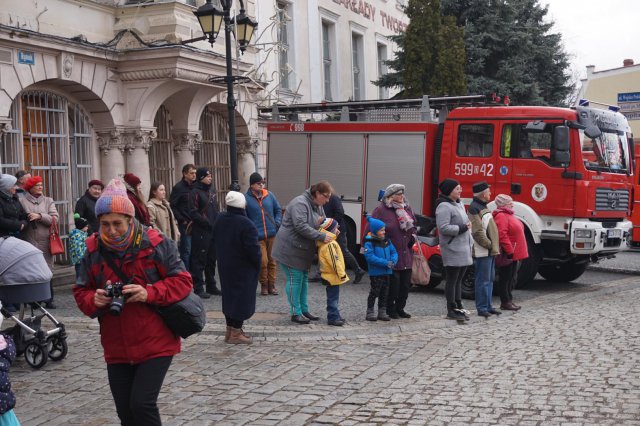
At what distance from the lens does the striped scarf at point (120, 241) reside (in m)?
4.68

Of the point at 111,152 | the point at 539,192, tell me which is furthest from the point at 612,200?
the point at 111,152

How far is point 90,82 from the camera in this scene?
15.0m

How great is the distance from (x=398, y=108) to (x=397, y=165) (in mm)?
1084

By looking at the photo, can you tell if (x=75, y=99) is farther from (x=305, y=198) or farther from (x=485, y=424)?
(x=485, y=424)

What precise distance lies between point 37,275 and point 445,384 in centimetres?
374

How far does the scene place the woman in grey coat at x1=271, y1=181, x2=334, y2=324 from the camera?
10.2 metres

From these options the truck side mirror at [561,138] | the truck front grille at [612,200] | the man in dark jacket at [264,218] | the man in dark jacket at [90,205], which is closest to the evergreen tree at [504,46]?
the truck front grille at [612,200]

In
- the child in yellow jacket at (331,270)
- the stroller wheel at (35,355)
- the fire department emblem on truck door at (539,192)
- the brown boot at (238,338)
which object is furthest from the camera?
the fire department emblem on truck door at (539,192)

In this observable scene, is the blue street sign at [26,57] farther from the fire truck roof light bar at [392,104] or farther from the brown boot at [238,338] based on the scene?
the brown boot at [238,338]

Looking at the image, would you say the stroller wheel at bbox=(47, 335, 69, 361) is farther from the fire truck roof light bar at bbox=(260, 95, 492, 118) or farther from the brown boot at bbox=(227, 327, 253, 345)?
the fire truck roof light bar at bbox=(260, 95, 492, 118)

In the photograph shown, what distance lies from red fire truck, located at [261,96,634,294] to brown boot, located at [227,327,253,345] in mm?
4922

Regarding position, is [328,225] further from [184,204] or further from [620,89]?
[620,89]

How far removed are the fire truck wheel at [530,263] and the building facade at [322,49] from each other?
869cm

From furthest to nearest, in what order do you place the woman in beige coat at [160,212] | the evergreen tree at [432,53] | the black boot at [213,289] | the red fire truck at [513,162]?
the evergreen tree at [432,53]
the red fire truck at [513,162]
the black boot at [213,289]
the woman in beige coat at [160,212]
